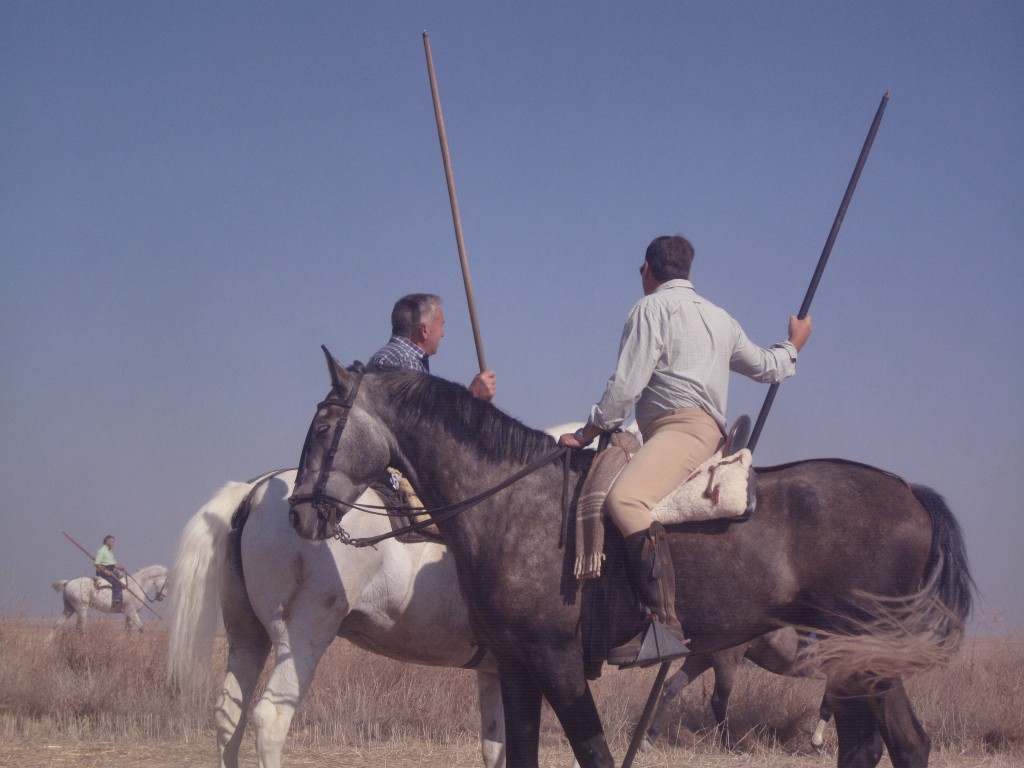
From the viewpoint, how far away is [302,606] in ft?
18.7

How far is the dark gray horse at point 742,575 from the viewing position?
4445 mm

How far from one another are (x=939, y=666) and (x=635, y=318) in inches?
82.2

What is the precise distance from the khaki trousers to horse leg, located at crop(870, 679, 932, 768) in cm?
134

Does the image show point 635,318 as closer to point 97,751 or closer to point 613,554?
point 613,554

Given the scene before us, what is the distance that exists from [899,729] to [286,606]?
132 inches

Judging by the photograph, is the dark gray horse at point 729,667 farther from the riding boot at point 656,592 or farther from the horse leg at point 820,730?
the riding boot at point 656,592

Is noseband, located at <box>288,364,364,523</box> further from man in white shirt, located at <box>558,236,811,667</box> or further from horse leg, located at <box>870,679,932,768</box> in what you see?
horse leg, located at <box>870,679,932,768</box>

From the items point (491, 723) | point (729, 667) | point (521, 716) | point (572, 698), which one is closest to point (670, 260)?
point (572, 698)

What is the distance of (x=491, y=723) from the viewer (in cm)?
612

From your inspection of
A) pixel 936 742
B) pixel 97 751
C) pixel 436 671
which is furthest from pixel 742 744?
pixel 97 751

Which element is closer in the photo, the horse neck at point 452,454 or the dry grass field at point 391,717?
the horse neck at point 452,454

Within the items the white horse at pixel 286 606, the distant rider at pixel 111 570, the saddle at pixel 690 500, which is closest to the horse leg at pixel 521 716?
the saddle at pixel 690 500

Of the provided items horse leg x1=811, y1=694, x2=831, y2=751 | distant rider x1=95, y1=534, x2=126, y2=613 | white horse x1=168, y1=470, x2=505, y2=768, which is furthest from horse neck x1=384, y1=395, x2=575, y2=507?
distant rider x1=95, y1=534, x2=126, y2=613

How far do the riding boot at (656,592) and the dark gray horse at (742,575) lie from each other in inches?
4.2
